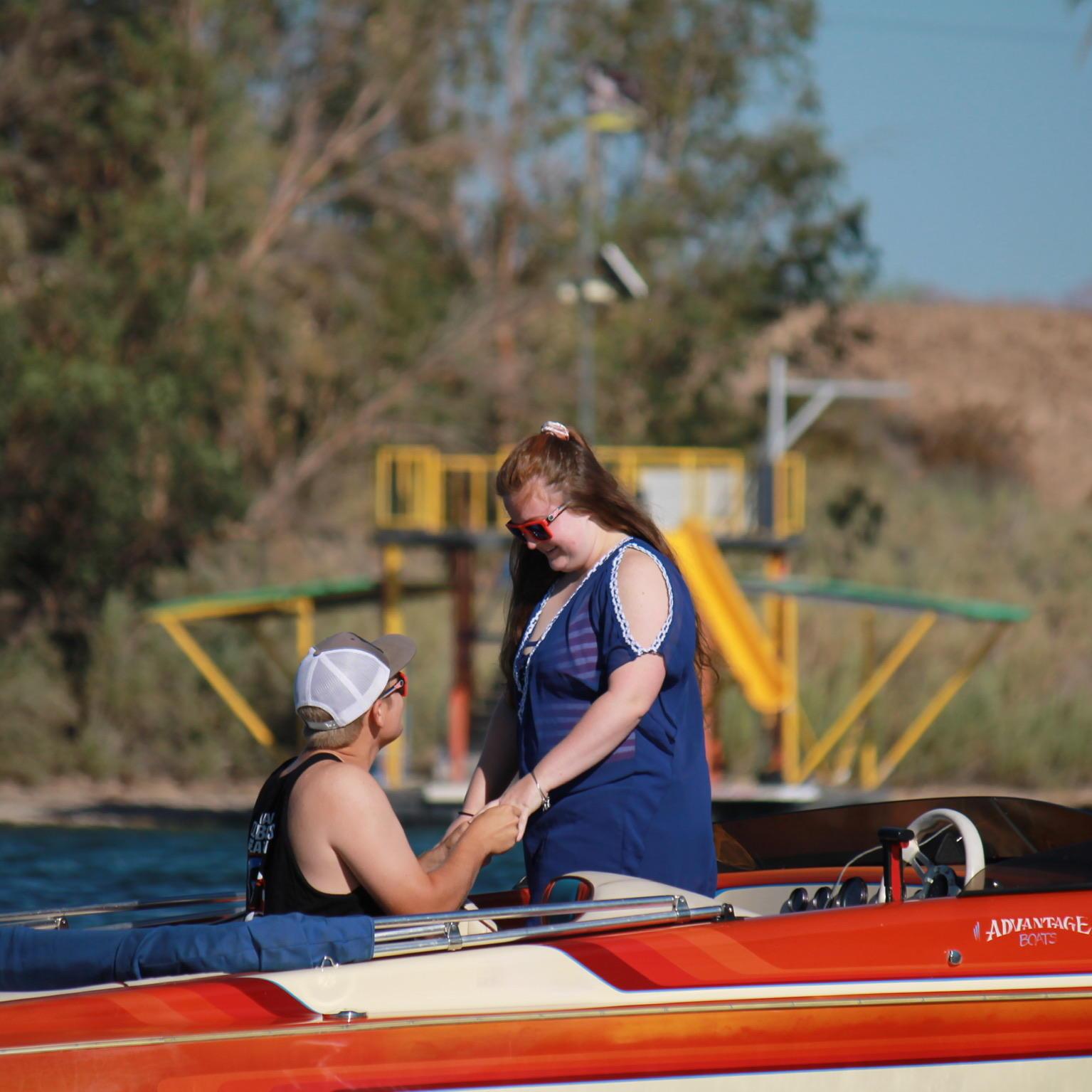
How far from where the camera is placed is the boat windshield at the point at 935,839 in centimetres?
455

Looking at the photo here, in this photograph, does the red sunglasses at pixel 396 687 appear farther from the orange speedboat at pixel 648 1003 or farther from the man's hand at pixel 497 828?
the orange speedboat at pixel 648 1003

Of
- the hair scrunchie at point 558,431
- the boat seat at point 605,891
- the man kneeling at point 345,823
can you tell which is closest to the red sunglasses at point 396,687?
the man kneeling at point 345,823

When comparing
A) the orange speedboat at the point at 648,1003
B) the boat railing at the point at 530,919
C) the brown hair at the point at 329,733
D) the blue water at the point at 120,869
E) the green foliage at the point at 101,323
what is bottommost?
the blue water at the point at 120,869

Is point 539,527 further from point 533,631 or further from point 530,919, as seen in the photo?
point 530,919

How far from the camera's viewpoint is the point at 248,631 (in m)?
23.5

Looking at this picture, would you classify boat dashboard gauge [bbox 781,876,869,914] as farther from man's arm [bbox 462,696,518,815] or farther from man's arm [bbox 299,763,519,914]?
man's arm [bbox 299,763,519,914]

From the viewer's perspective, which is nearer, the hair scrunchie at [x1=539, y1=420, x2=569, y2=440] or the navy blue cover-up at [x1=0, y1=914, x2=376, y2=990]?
the navy blue cover-up at [x1=0, y1=914, x2=376, y2=990]

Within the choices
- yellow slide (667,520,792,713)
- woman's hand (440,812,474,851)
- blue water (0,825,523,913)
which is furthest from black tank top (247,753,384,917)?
yellow slide (667,520,792,713)

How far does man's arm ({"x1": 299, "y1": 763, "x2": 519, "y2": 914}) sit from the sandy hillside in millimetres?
32376

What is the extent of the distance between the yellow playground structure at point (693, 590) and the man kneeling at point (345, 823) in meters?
13.3

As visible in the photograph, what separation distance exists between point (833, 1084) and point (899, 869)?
1.84 feet

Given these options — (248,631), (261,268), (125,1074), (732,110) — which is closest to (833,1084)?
(125,1074)

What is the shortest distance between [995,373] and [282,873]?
4980cm

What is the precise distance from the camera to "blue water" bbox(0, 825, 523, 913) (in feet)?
29.4
